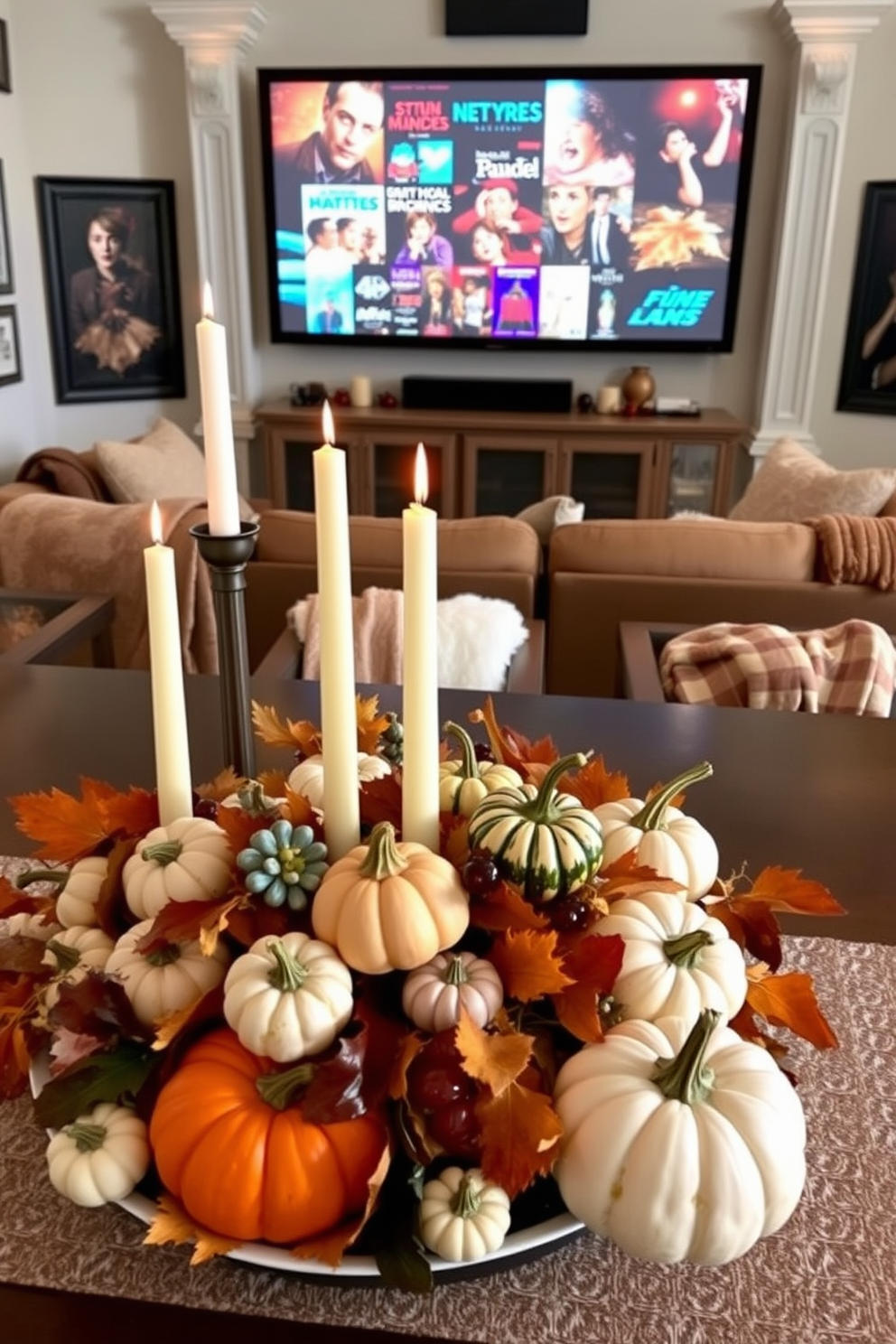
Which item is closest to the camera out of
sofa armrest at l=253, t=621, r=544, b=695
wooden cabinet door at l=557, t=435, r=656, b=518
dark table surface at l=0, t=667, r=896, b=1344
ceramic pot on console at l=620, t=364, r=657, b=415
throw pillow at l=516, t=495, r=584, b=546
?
dark table surface at l=0, t=667, r=896, b=1344

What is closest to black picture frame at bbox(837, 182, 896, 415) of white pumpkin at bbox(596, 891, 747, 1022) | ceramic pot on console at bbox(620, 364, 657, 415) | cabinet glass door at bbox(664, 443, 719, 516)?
cabinet glass door at bbox(664, 443, 719, 516)

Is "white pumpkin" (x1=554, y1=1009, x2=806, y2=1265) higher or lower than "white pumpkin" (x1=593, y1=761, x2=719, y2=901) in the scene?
lower

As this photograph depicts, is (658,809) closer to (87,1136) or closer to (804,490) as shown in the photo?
(87,1136)

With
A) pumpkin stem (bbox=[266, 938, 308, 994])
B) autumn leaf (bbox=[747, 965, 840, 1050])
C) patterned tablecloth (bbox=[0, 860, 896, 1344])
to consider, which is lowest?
patterned tablecloth (bbox=[0, 860, 896, 1344])

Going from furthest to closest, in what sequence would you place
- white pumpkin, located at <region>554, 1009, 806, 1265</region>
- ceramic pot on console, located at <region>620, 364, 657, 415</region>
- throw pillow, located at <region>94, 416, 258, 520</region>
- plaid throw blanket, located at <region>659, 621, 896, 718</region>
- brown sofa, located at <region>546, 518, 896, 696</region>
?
ceramic pot on console, located at <region>620, 364, 657, 415</region>, throw pillow, located at <region>94, 416, 258, 520</region>, brown sofa, located at <region>546, 518, 896, 696</region>, plaid throw blanket, located at <region>659, 621, 896, 718</region>, white pumpkin, located at <region>554, 1009, 806, 1265</region>

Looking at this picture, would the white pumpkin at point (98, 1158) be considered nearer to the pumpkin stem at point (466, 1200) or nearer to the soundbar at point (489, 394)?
the pumpkin stem at point (466, 1200)

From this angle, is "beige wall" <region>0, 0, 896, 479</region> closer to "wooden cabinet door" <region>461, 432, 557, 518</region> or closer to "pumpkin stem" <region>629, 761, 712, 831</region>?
"wooden cabinet door" <region>461, 432, 557, 518</region>

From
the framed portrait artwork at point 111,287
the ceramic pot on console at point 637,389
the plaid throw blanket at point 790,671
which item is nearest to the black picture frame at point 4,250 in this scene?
the framed portrait artwork at point 111,287

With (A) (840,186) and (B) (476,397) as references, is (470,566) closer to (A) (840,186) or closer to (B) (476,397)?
(B) (476,397)

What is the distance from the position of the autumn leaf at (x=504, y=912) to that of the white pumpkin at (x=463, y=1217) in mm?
106

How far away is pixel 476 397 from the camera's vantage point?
15.7ft

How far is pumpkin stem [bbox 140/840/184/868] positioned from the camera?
54cm

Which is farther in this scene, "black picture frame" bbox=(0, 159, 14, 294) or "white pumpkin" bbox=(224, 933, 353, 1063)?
"black picture frame" bbox=(0, 159, 14, 294)

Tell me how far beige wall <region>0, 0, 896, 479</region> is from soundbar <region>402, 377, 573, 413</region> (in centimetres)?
22
